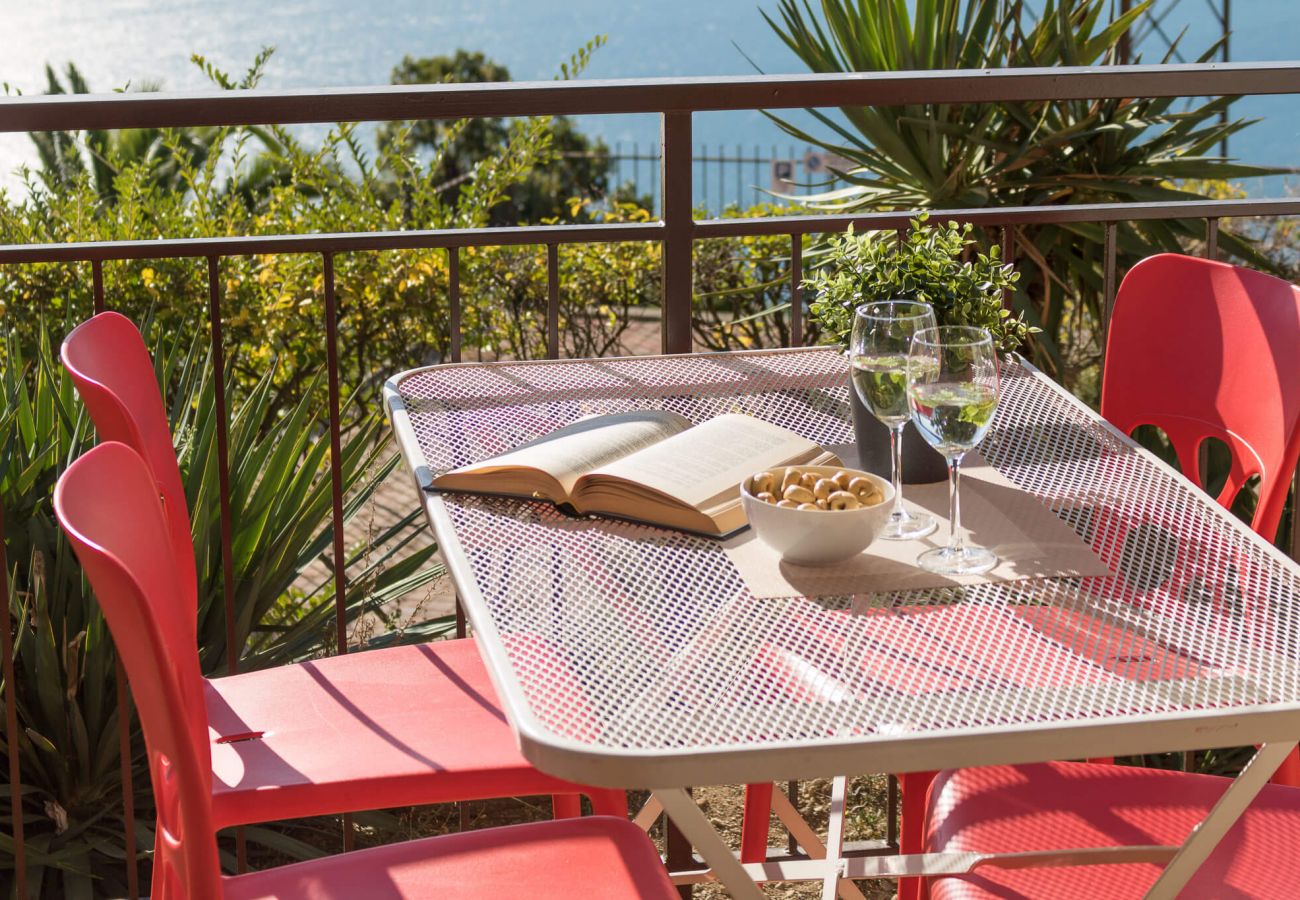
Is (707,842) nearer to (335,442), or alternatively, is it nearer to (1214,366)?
(1214,366)

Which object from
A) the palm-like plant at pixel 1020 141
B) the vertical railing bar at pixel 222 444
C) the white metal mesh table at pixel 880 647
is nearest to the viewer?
the white metal mesh table at pixel 880 647

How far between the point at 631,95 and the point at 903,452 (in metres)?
0.81

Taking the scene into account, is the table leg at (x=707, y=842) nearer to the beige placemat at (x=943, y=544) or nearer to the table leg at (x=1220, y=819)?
the beige placemat at (x=943, y=544)

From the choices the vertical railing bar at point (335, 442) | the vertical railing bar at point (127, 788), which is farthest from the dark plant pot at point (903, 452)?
the vertical railing bar at point (127, 788)

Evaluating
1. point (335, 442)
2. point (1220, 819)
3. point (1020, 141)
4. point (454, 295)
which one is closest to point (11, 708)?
point (335, 442)

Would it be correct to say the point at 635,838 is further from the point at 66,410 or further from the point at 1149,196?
the point at 1149,196

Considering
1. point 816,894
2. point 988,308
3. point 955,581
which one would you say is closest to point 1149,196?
point 816,894

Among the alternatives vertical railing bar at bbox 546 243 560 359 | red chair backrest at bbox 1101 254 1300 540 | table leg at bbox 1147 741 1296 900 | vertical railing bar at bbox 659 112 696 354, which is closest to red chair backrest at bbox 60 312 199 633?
vertical railing bar at bbox 546 243 560 359

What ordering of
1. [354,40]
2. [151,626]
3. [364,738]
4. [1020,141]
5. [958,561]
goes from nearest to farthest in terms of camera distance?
[151,626], [958,561], [364,738], [1020,141], [354,40]

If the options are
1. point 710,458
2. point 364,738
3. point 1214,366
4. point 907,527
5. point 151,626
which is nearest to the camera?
point 151,626

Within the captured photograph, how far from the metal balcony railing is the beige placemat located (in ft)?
2.57

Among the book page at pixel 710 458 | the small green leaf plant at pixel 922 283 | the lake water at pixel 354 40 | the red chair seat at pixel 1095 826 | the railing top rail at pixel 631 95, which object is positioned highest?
the railing top rail at pixel 631 95

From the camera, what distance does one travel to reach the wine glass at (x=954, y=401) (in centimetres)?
136

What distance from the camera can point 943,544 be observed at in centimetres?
141
